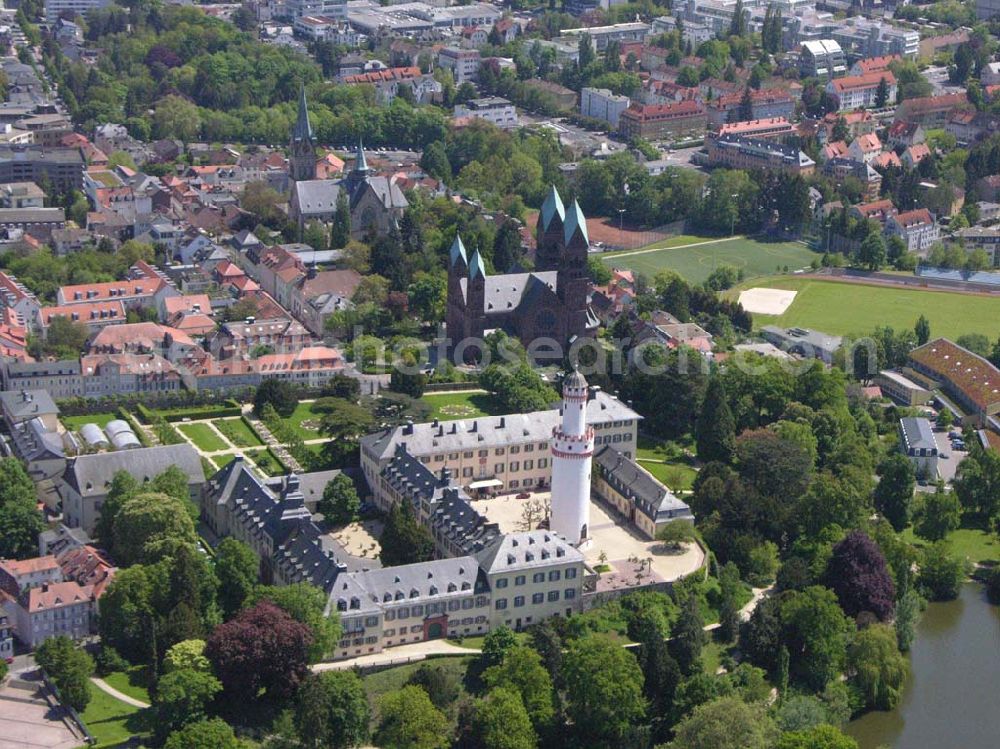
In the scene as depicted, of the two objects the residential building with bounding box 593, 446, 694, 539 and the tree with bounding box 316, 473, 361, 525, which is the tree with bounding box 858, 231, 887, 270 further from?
the tree with bounding box 316, 473, 361, 525

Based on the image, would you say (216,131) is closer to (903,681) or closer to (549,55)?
(549,55)

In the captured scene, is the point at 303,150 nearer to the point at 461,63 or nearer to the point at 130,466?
the point at 461,63

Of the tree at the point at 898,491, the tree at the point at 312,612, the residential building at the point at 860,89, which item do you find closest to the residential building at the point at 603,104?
the residential building at the point at 860,89

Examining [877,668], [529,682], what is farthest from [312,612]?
[877,668]

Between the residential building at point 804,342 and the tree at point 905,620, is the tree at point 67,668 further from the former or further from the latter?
the residential building at point 804,342

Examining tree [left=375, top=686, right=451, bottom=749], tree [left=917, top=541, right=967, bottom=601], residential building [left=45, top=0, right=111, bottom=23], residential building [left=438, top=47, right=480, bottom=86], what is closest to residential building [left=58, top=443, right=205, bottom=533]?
tree [left=375, top=686, right=451, bottom=749]

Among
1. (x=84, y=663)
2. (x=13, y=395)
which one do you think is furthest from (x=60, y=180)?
(x=84, y=663)
